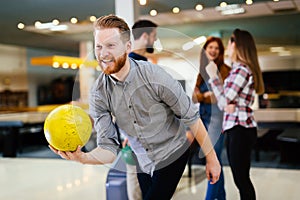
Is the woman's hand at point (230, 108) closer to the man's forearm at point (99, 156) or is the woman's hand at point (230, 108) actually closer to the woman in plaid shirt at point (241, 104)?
the woman in plaid shirt at point (241, 104)

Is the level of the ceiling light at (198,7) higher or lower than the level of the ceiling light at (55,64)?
higher

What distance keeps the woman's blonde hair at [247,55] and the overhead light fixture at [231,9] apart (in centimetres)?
199

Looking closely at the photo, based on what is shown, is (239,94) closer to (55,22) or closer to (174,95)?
(174,95)

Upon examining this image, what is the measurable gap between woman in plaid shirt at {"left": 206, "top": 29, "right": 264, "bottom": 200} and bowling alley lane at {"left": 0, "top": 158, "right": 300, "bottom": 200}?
100cm

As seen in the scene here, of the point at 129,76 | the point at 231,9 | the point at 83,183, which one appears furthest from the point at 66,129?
the point at 231,9

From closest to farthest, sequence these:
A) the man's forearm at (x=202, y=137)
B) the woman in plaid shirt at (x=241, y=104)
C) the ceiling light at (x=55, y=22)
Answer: the man's forearm at (x=202, y=137)
the woman in plaid shirt at (x=241, y=104)
the ceiling light at (x=55, y=22)

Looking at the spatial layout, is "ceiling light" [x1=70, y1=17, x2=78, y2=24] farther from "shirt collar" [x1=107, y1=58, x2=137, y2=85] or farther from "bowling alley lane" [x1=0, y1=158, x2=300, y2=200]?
"shirt collar" [x1=107, y1=58, x2=137, y2=85]

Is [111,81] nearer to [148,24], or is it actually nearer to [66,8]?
[148,24]

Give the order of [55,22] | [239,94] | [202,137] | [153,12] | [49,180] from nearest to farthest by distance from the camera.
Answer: [202,137] < [239,94] < [49,180] < [153,12] < [55,22]

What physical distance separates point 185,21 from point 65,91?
2024mm

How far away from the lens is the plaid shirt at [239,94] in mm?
2850

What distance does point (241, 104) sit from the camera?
9.53 ft

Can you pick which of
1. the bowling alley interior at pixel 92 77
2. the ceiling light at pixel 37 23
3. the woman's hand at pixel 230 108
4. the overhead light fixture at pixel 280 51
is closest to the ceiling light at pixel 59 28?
the bowling alley interior at pixel 92 77

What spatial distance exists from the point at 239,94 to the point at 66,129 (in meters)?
1.53
